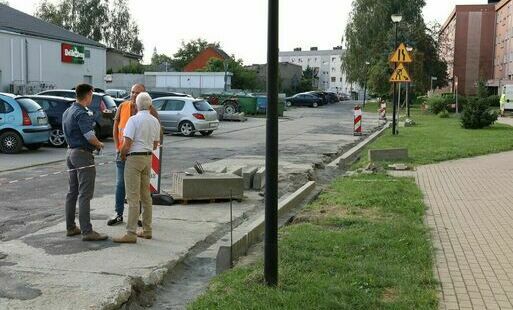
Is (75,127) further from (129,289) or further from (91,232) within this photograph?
(129,289)

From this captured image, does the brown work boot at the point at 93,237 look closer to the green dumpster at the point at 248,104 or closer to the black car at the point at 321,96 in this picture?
the green dumpster at the point at 248,104

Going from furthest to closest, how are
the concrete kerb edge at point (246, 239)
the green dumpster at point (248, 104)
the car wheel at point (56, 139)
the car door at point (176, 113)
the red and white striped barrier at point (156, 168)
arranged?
the green dumpster at point (248, 104), the car door at point (176, 113), the car wheel at point (56, 139), the red and white striped barrier at point (156, 168), the concrete kerb edge at point (246, 239)

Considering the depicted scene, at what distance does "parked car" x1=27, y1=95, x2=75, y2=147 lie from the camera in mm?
18688

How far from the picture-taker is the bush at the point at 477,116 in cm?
2914

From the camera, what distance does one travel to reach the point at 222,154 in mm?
17688

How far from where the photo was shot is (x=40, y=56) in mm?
39250

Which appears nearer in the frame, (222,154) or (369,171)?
(369,171)

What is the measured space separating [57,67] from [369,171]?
32.5 m

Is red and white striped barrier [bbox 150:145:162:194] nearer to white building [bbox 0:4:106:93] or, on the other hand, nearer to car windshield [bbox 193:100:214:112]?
car windshield [bbox 193:100:214:112]

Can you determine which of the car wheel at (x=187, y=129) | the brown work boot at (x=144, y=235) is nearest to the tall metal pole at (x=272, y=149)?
the brown work boot at (x=144, y=235)

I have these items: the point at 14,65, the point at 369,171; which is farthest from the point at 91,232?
the point at 14,65

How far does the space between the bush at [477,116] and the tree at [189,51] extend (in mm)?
69833

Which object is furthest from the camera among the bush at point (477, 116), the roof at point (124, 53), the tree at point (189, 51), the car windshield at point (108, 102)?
the tree at point (189, 51)

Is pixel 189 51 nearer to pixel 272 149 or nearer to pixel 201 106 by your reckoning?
pixel 201 106
